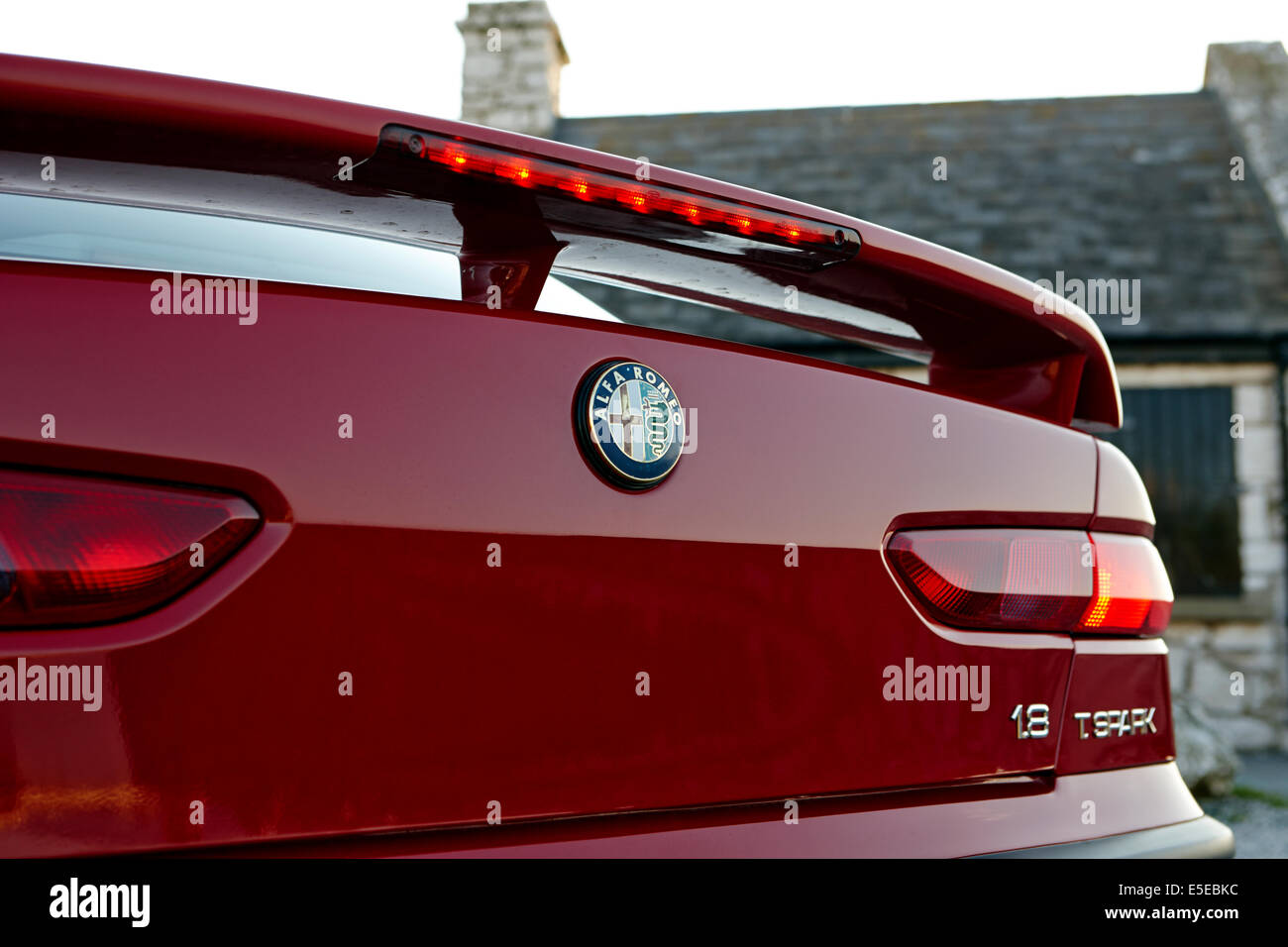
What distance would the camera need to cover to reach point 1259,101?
11688mm

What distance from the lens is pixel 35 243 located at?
127cm

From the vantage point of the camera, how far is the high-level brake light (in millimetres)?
1027

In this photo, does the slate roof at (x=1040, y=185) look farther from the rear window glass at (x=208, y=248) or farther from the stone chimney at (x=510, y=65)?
the rear window glass at (x=208, y=248)

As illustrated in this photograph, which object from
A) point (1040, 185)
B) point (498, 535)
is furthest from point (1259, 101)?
point (498, 535)

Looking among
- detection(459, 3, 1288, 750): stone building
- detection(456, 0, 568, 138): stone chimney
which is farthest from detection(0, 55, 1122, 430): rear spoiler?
detection(456, 0, 568, 138): stone chimney

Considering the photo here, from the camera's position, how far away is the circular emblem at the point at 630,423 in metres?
1.06

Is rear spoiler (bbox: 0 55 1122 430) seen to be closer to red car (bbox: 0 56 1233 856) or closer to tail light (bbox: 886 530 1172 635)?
red car (bbox: 0 56 1233 856)

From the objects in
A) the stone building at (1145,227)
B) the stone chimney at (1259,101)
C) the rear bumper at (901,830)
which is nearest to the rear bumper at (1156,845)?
the rear bumper at (901,830)

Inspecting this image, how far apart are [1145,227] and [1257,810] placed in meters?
6.75

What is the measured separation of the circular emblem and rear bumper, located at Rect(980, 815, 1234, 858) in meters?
0.63

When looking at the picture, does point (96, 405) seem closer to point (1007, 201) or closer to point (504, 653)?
point (504, 653)

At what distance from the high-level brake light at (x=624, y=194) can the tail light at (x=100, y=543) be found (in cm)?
39
